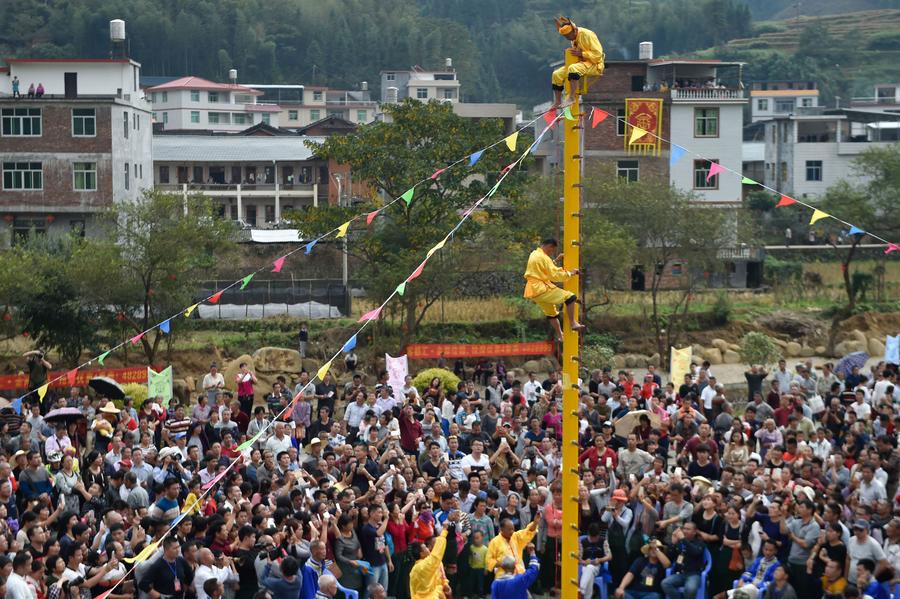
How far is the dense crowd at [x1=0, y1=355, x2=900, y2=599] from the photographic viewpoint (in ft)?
38.7

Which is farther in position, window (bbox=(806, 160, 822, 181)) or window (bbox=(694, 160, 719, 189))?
window (bbox=(806, 160, 822, 181))

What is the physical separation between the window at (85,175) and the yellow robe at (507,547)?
3025cm

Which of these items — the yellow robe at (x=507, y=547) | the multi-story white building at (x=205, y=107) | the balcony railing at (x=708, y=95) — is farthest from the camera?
the multi-story white building at (x=205, y=107)

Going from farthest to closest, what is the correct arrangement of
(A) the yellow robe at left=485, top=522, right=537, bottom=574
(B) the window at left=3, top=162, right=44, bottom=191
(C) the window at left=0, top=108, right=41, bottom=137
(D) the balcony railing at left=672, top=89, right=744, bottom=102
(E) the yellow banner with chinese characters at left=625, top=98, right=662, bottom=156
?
(D) the balcony railing at left=672, top=89, right=744, bottom=102 → (E) the yellow banner with chinese characters at left=625, top=98, right=662, bottom=156 → (B) the window at left=3, top=162, right=44, bottom=191 → (C) the window at left=0, top=108, right=41, bottom=137 → (A) the yellow robe at left=485, top=522, right=537, bottom=574

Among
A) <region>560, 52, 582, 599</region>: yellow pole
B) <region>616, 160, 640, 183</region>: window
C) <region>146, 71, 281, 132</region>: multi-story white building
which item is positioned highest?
<region>146, 71, 281, 132</region>: multi-story white building

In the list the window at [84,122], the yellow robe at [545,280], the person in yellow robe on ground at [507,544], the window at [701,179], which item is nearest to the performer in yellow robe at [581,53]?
the yellow robe at [545,280]

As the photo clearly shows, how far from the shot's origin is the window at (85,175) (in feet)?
131

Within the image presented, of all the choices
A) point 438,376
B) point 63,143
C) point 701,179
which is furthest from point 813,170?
point 438,376

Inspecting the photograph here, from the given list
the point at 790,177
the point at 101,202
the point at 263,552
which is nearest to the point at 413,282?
the point at 101,202

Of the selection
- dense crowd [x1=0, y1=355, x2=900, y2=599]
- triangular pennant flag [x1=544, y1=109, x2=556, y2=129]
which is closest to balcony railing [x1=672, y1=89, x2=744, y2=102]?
dense crowd [x1=0, y1=355, x2=900, y2=599]

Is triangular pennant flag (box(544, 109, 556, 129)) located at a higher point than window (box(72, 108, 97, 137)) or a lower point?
lower

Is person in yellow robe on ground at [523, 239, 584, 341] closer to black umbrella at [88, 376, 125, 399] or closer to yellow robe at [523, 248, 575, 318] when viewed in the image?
yellow robe at [523, 248, 575, 318]

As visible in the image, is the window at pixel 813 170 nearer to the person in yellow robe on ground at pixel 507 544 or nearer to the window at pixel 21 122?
the window at pixel 21 122

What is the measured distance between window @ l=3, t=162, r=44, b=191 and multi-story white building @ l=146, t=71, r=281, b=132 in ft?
127
